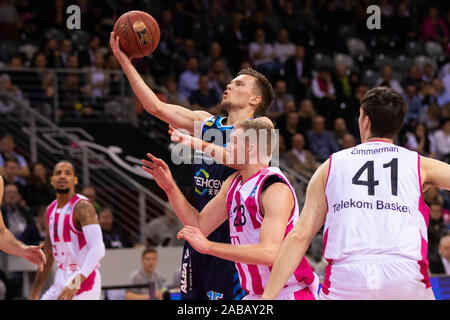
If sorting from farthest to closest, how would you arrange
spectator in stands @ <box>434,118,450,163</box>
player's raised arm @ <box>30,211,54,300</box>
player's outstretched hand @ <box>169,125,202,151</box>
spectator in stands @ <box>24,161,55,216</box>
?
spectator in stands @ <box>434,118,450,163</box>
spectator in stands @ <box>24,161,55,216</box>
player's raised arm @ <box>30,211,54,300</box>
player's outstretched hand @ <box>169,125,202,151</box>

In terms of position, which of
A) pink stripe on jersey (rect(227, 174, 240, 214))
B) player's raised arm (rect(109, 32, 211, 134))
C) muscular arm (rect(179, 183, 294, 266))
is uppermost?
player's raised arm (rect(109, 32, 211, 134))

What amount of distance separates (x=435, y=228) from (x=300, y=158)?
100 inches

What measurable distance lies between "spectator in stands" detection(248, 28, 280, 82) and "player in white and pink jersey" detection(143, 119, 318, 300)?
395 inches

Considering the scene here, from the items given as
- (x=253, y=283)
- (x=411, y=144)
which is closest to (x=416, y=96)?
(x=411, y=144)

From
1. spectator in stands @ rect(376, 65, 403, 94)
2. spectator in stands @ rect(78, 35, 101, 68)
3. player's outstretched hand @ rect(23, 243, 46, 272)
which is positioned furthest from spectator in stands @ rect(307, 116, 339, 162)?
player's outstretched hand @ rect(23, 243, 46, 272)

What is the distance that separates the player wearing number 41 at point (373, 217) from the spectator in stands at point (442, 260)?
23.0ft

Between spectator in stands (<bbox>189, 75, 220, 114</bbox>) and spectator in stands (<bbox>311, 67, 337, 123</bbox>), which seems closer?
spectator in stands (<bbox>189, 75, 220, 114</bbox>)

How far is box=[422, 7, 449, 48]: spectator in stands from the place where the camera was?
17.8 metres

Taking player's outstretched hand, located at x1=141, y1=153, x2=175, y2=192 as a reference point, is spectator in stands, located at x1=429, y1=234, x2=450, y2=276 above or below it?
below

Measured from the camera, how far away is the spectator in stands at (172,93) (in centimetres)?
1307

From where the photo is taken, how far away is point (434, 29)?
1786cm

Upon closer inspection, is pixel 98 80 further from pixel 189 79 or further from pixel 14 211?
pixel 14 211

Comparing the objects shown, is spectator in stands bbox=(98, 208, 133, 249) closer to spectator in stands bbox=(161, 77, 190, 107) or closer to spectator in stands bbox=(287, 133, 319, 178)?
spectator in stands bbox=(161, 77, 190, 107)

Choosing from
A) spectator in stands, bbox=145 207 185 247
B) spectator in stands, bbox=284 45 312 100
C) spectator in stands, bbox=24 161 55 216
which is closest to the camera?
spectator in stands, bbox=24 161 55 216
